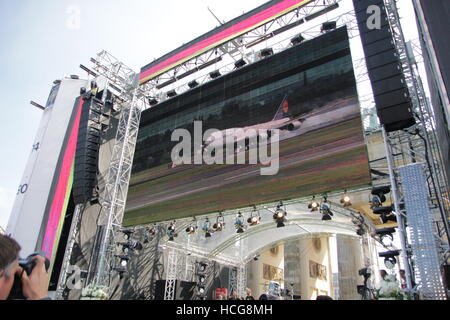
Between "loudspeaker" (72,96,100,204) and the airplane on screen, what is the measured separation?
5.66 meters

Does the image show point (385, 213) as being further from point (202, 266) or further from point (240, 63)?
point (202, 266)

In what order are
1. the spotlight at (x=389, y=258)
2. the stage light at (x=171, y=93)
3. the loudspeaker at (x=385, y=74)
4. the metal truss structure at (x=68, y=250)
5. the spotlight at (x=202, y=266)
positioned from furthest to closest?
the spotlight at (x=202, y=266)
the stage light at (x=171, y=93)
the metal truss structure at (x=68, y=250)
the loudspeaker at (x=385, y=74)
the spotlight at (x=389, y=258)

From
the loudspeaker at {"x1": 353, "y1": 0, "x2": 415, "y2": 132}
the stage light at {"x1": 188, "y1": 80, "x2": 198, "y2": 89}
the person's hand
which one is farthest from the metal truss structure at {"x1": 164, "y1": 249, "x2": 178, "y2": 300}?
the loudspeaker at {"x1": 353, "y1": 0, "x2": 415, "y2": 132}

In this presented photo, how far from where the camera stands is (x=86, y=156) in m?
14.4

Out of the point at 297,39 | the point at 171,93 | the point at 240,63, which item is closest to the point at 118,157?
the point at 171,93

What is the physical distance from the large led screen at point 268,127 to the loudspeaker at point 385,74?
1.62 meters

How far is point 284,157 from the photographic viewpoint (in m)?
10.3

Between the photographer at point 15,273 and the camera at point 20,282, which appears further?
the camera at point 20,282

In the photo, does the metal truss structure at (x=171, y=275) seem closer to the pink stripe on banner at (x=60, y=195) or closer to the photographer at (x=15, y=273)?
the pink stripe on banner at (x=60, y=195)

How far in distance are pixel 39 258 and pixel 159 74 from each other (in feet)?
37.4

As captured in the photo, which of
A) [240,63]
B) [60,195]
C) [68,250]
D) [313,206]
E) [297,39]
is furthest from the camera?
[60,195]

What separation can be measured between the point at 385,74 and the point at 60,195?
1385 cm

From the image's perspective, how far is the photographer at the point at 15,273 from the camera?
4.14 meters

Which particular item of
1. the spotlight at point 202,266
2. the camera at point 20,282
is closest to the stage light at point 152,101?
the spotlight at point 202,266
